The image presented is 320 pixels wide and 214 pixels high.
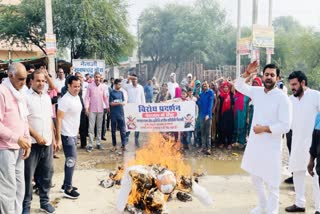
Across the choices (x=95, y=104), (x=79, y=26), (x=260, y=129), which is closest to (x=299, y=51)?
(x=79, y=26)

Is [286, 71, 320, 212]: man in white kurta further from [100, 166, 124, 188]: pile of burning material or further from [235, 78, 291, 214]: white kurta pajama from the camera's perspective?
[100, 166, 124, 188]: pile of burning material

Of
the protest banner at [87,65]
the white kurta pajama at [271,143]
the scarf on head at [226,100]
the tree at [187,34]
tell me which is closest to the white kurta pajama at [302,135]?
the white kurta pajama at [271,143]

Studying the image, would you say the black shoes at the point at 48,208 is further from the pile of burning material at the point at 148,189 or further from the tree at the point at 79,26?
the tree at the point at 79,26

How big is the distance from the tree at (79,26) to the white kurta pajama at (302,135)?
45.4 feet

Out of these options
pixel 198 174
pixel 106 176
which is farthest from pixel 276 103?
pixel 106 176

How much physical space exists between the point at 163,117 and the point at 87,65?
508 centimetres

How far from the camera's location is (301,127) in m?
5.04

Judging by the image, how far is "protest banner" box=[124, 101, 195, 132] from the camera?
30.2 ft

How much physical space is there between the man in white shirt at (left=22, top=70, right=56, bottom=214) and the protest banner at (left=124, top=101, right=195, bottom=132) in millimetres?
4478

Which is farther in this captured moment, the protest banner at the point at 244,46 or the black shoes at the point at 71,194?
the protest banner at the point at 244,46

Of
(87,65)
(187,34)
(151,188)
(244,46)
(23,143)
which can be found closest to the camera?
(23,143)

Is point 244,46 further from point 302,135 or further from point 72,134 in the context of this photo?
point 72,134

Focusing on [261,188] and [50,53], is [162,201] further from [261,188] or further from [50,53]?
[50,53]

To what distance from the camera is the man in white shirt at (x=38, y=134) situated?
15.2 feet
